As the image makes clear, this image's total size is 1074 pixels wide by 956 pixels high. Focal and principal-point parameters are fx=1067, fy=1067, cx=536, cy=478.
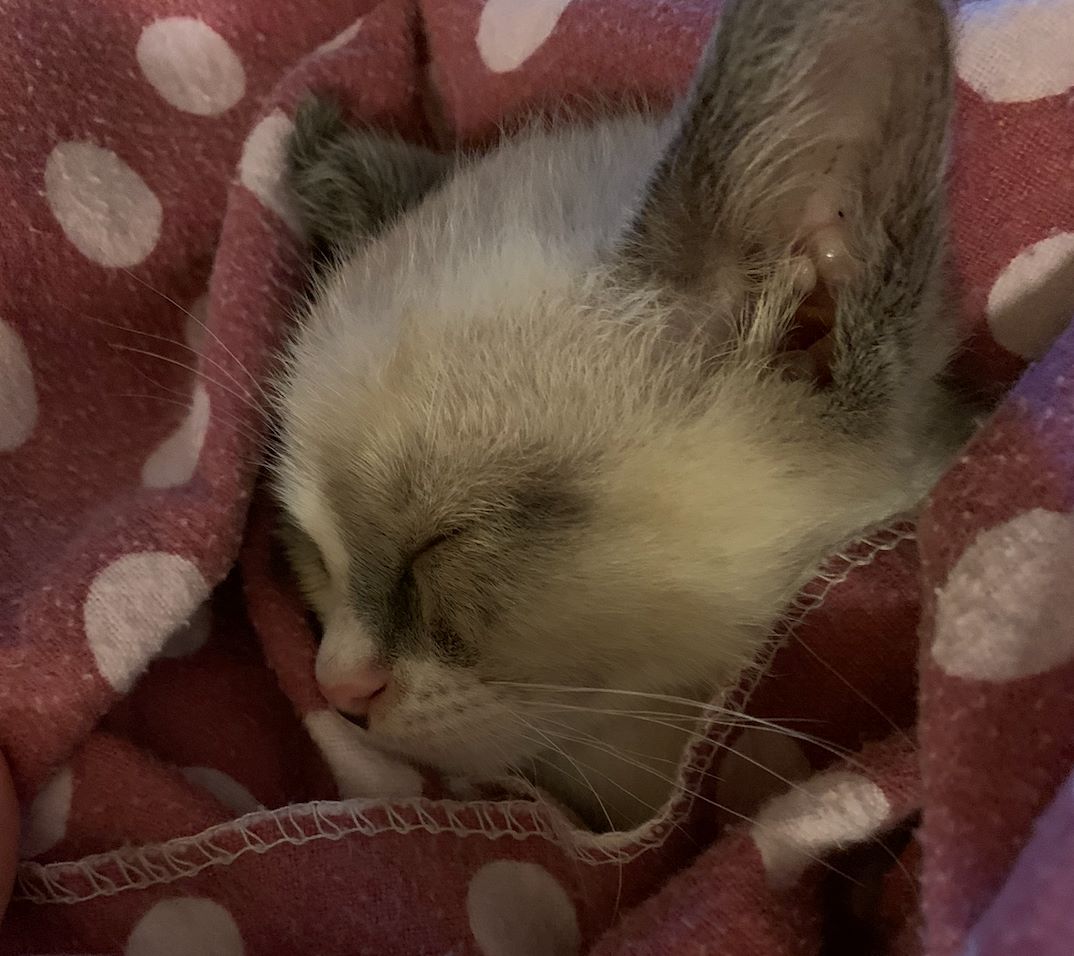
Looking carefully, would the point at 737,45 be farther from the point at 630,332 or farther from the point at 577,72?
the point at 577,72

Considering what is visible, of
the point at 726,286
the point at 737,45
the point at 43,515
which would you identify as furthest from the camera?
the point at 43,515

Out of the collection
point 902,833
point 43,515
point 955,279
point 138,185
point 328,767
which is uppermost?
point 138,185

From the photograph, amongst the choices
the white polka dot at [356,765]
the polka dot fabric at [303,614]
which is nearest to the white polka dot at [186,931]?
the polka dot fabric at [303,614]

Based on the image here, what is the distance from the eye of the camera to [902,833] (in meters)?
0.67

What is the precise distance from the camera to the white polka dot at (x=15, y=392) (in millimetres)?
852

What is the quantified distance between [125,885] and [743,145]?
0.64 meters

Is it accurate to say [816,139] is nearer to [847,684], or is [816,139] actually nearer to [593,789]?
[847,684]

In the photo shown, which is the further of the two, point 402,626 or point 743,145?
point 402,626

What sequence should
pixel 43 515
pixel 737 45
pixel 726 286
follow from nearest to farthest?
pixel 737 45 < pixel 726 286 < pixel 43 515

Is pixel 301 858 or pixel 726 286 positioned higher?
pixel 726 286

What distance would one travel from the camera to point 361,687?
760mm

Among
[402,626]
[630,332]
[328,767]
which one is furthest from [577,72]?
[328,767]

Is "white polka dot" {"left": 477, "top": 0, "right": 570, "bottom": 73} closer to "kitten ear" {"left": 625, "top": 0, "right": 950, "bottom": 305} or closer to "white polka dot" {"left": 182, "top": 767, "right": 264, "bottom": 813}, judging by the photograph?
"kitten ear" {"left": 625, "top": 0, "right": 950, "bottom": 305}

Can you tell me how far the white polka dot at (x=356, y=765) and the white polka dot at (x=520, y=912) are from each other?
9 centimetres
